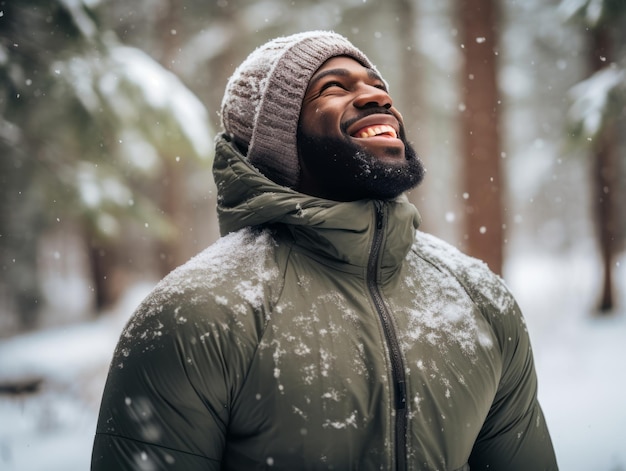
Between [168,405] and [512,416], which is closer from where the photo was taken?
[168,405]

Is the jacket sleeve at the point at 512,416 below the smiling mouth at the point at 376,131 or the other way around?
below

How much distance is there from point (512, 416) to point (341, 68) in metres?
1.63

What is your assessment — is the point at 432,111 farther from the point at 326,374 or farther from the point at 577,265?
the point at 326,374

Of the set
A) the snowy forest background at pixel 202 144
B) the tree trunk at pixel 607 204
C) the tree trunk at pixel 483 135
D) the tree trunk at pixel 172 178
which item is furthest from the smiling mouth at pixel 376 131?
the tree trunk at pixel 607 204

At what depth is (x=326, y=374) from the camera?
1690mm

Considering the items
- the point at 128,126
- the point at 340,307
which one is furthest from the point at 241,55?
the point at 340,307

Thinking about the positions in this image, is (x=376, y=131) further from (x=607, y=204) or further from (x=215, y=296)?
(x=607, y=204)

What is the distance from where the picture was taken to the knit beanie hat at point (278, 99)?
2.23 meters

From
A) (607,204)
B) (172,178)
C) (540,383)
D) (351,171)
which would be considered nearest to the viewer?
(351,171)

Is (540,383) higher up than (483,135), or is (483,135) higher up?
(483,135)

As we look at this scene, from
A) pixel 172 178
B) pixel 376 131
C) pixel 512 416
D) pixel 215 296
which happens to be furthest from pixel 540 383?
pixel 172 178

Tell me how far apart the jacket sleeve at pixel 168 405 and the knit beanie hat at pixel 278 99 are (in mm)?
860

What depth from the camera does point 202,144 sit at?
251 inches

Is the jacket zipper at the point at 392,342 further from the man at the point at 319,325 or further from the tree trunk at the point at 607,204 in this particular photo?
the tree trunk at the point at 607,204
